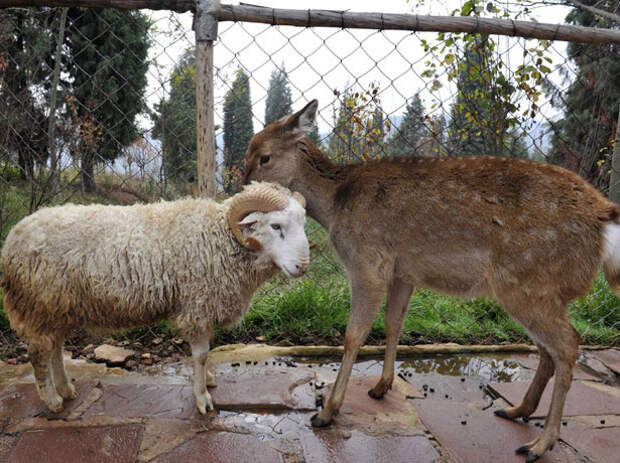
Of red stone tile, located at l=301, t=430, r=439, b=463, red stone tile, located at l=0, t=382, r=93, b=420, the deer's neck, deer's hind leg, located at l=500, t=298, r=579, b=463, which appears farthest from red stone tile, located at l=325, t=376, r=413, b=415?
red stone tile, located at l=0, t=382, r=93, b=420

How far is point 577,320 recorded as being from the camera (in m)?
5.07

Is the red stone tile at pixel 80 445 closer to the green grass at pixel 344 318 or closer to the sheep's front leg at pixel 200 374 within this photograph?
the sheep's front leg at pixel 200 374

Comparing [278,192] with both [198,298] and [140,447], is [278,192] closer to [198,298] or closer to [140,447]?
[198,298]

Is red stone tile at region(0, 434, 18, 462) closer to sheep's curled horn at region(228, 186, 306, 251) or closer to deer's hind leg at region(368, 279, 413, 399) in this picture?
sheep's curled horn at region(228, 186, 306, 251)

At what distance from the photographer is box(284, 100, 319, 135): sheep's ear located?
322 centimetres

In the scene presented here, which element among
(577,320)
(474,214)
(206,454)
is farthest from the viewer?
(577,320)

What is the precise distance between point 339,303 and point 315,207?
5.32 feet

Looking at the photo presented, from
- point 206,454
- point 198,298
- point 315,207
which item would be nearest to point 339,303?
point 315,207

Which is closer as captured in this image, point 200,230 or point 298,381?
point 200,230

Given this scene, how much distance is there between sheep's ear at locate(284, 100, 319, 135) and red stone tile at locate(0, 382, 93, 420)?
2381 millimetres

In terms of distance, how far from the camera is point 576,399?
3.49 metres

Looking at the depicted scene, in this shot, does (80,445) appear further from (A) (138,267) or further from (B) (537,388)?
(B) (537,388)

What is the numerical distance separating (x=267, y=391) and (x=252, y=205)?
4.55 ft

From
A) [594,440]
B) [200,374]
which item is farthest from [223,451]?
[594,440]
